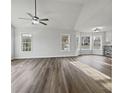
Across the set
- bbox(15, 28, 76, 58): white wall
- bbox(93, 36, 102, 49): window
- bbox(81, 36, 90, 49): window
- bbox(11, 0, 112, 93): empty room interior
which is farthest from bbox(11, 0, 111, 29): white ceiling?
bbox(93, 36, 102, 49): window

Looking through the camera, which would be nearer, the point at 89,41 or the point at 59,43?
the point at 59,43

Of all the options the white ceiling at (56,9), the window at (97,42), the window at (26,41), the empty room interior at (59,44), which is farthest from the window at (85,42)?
the window at (26,41)

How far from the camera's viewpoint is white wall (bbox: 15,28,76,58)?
8.39 metres

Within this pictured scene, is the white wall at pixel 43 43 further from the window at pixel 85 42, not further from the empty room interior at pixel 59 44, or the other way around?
the window at pixel 85 42

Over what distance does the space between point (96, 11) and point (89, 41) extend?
5856 mm

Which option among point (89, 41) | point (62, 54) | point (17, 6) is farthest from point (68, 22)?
point (89, 41)

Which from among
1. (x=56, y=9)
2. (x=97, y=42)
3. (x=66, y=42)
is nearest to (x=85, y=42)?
(x=97, y=42)

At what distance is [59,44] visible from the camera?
9195 millimetres

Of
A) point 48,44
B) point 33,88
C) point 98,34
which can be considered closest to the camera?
point 33,88

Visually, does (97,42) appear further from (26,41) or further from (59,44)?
(26,41)

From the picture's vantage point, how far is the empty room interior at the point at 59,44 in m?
3.52

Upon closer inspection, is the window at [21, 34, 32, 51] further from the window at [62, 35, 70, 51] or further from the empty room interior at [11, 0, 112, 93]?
the window at [62, 35, 70, 51]
